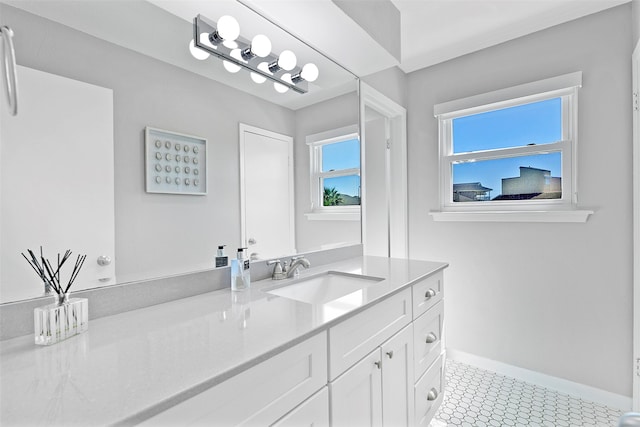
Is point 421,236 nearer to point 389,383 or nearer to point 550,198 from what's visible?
point 550,198

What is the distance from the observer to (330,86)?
6.56 feet

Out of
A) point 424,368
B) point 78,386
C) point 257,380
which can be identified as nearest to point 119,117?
point 78,386

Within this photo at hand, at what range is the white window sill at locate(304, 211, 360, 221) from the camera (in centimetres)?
186

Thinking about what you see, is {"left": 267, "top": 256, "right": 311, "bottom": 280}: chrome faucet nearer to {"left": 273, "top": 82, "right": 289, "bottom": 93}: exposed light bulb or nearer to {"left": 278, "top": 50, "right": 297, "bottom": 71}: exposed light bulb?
{"left": 273, "top": 82, "right": 289, "bottom": 93}: exposed light bulb

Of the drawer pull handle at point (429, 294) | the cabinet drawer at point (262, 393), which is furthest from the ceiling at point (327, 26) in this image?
the drawer pull handle at point (429, 294)

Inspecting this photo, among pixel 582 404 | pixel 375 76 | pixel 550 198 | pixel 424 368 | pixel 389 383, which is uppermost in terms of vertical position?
pixel 375 76

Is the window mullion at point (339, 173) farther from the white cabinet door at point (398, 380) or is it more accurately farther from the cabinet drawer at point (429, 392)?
the cabinet drawer at point (429, 392)

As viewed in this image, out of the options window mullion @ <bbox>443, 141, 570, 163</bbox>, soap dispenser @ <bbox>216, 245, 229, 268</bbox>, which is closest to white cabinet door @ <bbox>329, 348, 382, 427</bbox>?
soap dispenser @ <bbox>216, 245, 229, 268</bbox>

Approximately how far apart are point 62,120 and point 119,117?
159mm

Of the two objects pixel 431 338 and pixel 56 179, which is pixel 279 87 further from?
pixel 431 338

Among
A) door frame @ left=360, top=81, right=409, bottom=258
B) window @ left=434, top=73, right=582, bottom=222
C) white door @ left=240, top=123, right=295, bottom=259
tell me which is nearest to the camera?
white door @ left=240, top=123, right=295, bottom=259

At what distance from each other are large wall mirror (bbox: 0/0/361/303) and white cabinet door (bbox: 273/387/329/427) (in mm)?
664

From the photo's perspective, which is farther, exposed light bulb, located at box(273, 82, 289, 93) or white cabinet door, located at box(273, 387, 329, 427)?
exposed light bulb, located at box(273, 82, 289, 93)

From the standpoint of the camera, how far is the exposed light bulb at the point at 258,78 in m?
1.51
